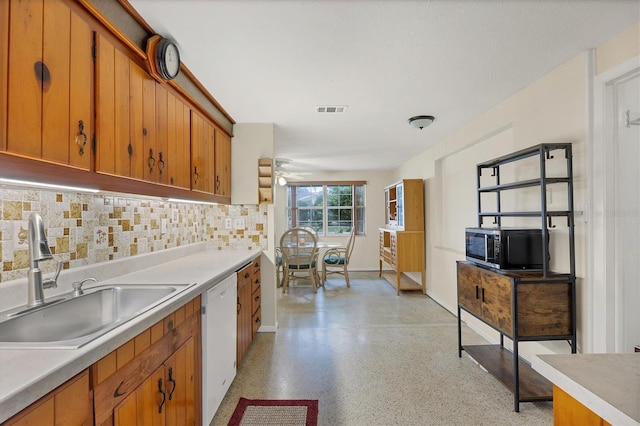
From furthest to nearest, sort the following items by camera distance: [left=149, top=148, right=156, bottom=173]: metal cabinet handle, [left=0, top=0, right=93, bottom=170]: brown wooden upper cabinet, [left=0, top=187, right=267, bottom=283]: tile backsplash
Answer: [left=149, top=148, right=156, bottom=173]: metal cabinet handle < [left=0, top=187, right=267, bottom=283]: tile backsplash < [left=0, top=0, right=93, bottom=170]: brown wooden upper cabinet

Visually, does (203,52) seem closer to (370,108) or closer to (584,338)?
(370,108)

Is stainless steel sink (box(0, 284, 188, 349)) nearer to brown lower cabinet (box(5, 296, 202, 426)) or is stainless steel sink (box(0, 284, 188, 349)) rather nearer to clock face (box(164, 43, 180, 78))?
brown lower cabinet (box(5, 296, 202, 426))

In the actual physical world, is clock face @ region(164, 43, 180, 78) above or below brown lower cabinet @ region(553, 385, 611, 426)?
above

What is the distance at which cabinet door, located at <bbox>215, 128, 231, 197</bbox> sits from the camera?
2.85 m

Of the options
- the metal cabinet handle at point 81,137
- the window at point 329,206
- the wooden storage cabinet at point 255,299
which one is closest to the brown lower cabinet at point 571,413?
the metal cabinet handle at point 81,137

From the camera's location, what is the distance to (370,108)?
2816mm

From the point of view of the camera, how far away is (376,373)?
7.84ft

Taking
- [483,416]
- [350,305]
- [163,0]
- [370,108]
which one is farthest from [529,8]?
[350,305]

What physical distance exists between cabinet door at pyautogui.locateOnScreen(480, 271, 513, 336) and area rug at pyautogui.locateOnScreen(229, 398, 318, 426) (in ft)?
4.46

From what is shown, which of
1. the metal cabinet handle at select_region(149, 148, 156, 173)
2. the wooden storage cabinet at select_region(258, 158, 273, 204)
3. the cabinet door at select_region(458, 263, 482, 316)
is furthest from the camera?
the wooden storage cabinet at select_region(258, 158, 273, 204)

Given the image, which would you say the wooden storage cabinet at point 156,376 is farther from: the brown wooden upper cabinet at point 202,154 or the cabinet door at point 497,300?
the cabinet door at point 497,300

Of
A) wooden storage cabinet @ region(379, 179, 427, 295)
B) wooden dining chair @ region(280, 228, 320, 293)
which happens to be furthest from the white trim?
wooden dining chair @ region(280, 228, 320, 293)

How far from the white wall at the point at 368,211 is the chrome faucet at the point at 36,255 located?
5.53 metres

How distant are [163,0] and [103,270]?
57.9 inches
